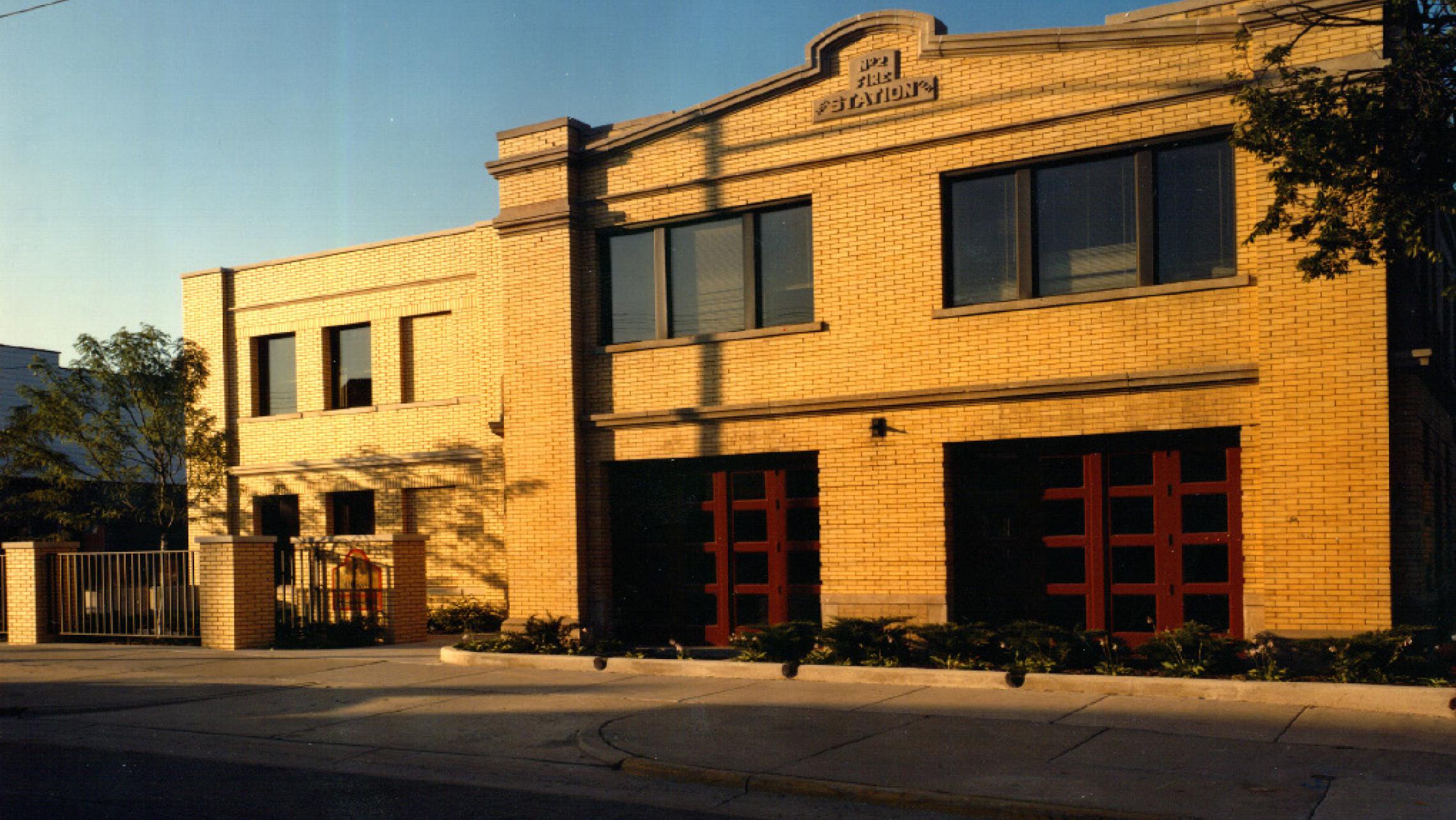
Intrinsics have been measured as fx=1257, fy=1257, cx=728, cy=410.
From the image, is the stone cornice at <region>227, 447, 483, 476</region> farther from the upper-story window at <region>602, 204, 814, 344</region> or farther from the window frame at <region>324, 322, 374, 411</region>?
the upper-story window at <region>602, 204, 814, 344</region>

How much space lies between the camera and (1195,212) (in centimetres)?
1412

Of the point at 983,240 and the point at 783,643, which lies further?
the point at 983,240

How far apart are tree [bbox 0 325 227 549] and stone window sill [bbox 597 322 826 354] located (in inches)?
430

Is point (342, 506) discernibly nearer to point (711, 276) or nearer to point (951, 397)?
point (711, 276)

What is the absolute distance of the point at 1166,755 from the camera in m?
9.38

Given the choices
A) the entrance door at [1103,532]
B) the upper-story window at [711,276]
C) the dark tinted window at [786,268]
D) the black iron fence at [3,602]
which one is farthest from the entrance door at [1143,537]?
the black iron fence at [3,602]

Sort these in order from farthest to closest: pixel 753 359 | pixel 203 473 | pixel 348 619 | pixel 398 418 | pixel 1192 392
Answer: pixel 203 473 < pixel 398 418 < pixel 348 619 < pixel 753 359 < pixel 1192 392

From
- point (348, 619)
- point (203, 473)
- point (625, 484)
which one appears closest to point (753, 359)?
point (625, 484)

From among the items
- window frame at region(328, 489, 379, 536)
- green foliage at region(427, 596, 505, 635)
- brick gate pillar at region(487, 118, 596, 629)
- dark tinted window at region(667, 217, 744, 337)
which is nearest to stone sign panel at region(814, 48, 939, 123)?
dark tinted window at region(667, 217, 744, 337)

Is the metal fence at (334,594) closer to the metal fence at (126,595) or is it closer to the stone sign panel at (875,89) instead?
the metal fence at (126,595)

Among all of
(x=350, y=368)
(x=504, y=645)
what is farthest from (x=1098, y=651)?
(x=350, y=368)

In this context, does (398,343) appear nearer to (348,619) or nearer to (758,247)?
(348,619)

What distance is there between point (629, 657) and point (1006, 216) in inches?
279

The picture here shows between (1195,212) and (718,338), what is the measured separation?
6152 mm
